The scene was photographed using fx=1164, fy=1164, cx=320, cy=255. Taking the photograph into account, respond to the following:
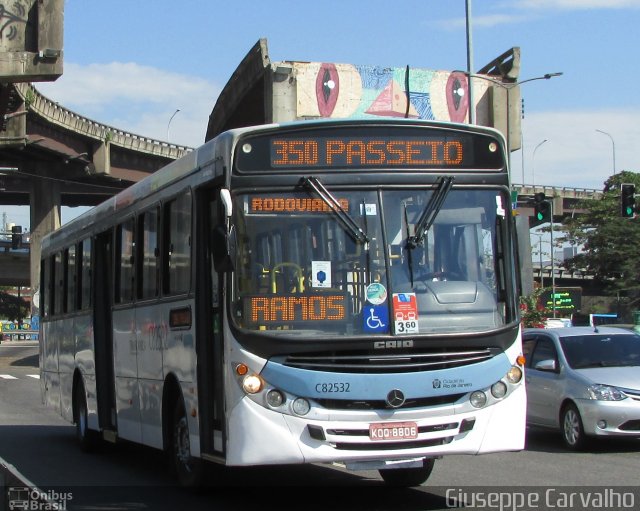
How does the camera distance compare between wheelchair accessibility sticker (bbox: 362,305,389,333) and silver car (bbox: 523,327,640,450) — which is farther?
silver car (bbox: 523,327,640,450)

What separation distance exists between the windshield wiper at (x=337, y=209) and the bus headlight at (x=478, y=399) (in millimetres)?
1412

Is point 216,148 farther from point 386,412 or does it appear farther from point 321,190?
point 386,412

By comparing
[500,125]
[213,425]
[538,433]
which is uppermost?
[500,125]

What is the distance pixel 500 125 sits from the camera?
45188 millimetres

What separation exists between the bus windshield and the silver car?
5.34 metres

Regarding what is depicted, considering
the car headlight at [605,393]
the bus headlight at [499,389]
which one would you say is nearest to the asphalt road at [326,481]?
the car headlight at [605,393]

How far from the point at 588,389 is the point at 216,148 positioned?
22.0 ft

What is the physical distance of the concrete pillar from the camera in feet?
223

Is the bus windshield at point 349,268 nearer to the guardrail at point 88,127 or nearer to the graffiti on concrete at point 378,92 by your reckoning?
the graffiti on concrete at point 378,92

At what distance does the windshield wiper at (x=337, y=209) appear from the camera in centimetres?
870

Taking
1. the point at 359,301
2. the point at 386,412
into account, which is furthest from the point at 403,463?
the point at 359,301

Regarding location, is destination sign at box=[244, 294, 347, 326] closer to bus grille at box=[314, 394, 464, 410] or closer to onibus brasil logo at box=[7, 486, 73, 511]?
bus grille at box=[314, 394, 464, 410]

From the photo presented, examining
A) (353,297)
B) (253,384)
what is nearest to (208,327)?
(253,384)

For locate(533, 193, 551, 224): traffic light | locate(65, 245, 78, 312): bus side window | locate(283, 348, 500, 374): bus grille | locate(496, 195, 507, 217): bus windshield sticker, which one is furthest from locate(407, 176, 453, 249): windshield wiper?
locate(533, 193, 551, 224): traffic light
